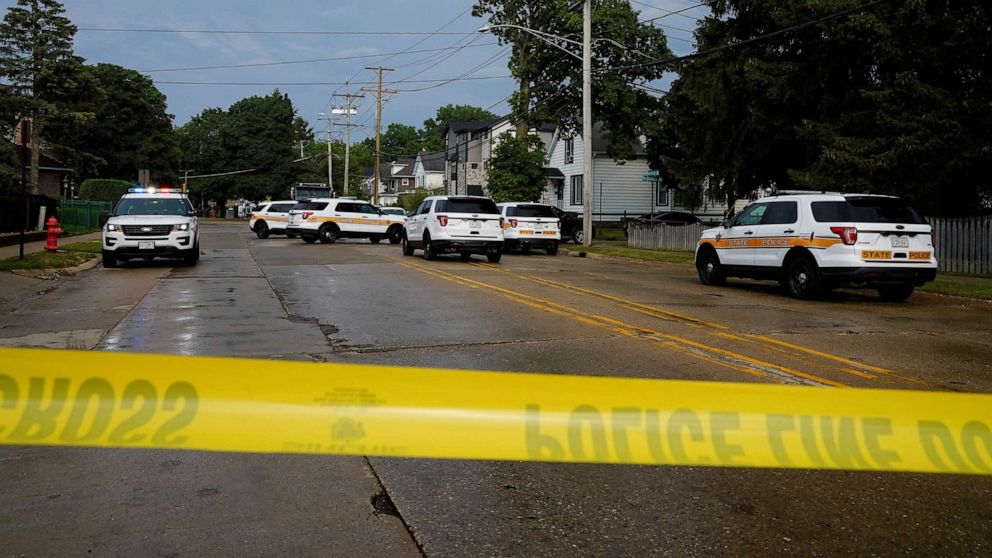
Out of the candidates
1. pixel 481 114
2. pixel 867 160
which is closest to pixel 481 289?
pixel 867 160

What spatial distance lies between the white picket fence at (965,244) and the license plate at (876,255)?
25.5ft

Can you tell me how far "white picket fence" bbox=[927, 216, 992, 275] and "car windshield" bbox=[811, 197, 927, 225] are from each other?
23.6 ft

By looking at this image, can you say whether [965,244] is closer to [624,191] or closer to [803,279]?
[803,279]

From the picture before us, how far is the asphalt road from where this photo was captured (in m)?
3.87

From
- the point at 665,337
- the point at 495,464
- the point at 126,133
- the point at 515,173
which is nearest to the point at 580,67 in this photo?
the point at 515,173

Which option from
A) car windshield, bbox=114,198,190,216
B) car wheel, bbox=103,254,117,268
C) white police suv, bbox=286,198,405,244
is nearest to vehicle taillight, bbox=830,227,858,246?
car windshield, bbox=114,198,190,216

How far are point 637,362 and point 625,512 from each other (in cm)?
396

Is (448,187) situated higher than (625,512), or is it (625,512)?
(448,187)

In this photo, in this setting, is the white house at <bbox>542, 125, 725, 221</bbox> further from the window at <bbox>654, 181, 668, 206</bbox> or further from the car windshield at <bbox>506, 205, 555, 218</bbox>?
the car windshield at <bbox>506, 205, 555, 218</bbox>

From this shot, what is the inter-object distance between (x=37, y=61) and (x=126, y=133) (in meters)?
32.9

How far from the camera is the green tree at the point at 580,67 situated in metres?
47.6

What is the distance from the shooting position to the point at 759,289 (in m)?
17.0

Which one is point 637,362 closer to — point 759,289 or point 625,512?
point 625,512

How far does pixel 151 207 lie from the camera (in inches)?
828
